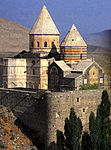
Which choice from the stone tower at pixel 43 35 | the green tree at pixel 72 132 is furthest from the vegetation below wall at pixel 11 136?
the stone tower at pixel 43 35

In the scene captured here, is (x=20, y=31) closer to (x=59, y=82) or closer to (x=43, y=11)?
(x=43, y=11)

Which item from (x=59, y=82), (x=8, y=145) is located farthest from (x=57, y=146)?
(x=59, y=82)

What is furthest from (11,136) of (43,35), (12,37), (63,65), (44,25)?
(12,37)

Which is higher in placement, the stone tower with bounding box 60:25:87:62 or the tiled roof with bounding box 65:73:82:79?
the stone tower with bounding box 60:25:87:62

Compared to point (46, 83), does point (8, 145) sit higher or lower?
lower

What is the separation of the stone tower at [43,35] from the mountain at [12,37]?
99.8ft

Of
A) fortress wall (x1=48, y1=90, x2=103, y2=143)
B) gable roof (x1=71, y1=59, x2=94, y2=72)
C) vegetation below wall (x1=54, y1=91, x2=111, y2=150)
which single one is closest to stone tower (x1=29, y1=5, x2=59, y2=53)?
gable roof (x1=71, y1=59, x2=94, y2=72)

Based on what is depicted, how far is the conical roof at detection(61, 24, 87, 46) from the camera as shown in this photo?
74.5 ft

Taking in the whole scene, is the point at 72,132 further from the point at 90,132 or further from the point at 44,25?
the point at 44,25

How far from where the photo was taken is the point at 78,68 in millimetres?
21625

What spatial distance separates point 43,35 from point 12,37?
38142 millimetres

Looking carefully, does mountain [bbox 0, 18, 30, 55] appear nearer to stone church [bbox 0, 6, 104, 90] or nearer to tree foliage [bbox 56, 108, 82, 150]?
stone church [bbox 0, 6, 104, 90]

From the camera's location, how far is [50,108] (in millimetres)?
16234

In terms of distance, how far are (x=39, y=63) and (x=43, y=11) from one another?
15.0 feet
